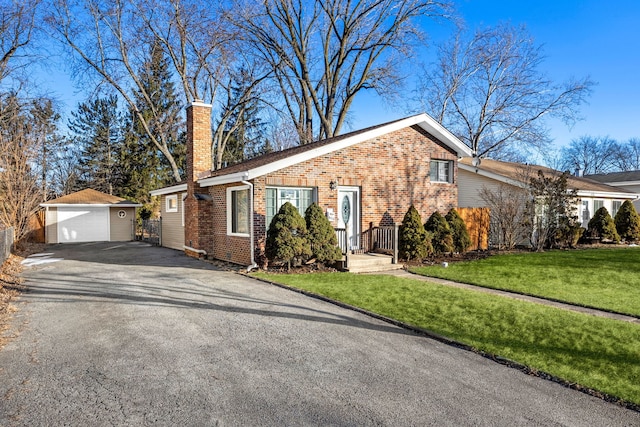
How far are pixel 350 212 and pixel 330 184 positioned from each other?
1241mm

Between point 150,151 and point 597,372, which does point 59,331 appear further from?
point 150,151

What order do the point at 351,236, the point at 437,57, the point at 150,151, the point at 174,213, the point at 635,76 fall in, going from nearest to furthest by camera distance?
the point at 351,236, the point at 174,213, the point at 635,76, the point at 437,57, the point at 150,151

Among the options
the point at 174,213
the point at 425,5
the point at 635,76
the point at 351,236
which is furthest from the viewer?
the point at 425,5

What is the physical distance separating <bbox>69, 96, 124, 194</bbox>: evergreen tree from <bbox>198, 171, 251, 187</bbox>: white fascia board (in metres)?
24.8

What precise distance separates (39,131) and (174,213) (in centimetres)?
1139

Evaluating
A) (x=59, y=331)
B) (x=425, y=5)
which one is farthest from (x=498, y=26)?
(x=59, y=331)

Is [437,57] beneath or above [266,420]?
above

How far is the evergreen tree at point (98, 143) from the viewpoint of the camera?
35031mm

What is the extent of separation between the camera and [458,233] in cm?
1382

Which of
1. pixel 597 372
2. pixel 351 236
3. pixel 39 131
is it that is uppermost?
pixel 39 131

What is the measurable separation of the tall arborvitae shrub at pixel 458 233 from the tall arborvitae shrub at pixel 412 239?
142cm

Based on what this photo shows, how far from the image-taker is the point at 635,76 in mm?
21797

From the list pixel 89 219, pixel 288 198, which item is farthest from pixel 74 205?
pixel 288 198

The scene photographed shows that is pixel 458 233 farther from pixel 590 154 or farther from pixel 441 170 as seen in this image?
pixel 590 154
